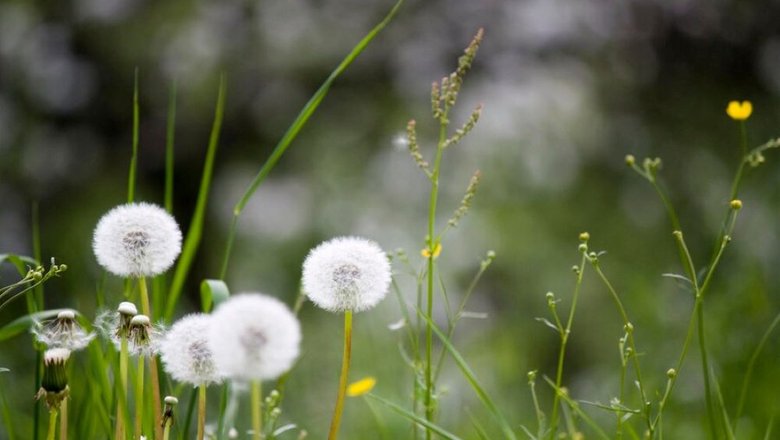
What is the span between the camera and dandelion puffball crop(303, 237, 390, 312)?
83cm

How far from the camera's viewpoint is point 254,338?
24.1 inches

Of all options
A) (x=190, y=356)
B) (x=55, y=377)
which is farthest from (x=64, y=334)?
(x=190, y=356)

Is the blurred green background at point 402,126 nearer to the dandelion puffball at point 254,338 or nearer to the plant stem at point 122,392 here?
the plant stem at point 122,392

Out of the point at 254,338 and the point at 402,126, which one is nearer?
the point at 254,338

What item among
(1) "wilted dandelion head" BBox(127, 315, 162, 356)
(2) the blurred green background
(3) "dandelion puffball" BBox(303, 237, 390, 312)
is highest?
(2) the blurred green background

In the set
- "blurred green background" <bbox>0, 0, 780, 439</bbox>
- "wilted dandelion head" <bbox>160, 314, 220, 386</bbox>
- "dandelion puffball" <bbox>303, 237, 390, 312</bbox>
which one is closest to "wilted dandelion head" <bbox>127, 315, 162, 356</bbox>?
"wilted dandelion head" <bbox>160, 314, 220, 386</bbox>

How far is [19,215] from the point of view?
4551 millimetres

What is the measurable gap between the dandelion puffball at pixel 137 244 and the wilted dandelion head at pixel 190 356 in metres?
0.07

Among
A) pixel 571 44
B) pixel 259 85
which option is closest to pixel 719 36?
pixel 571 44

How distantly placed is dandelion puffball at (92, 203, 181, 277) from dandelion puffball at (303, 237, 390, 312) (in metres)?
0.14

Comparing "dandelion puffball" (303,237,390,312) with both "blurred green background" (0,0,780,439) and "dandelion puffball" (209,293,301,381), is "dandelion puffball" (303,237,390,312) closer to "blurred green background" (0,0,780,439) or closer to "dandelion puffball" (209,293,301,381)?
"dandelion puffball" (209,293,301,381)

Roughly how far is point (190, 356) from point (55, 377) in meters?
0.14

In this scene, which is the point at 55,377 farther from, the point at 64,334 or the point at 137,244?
the point at 137,244

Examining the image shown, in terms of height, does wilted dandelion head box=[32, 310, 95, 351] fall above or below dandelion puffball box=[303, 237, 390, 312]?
below
